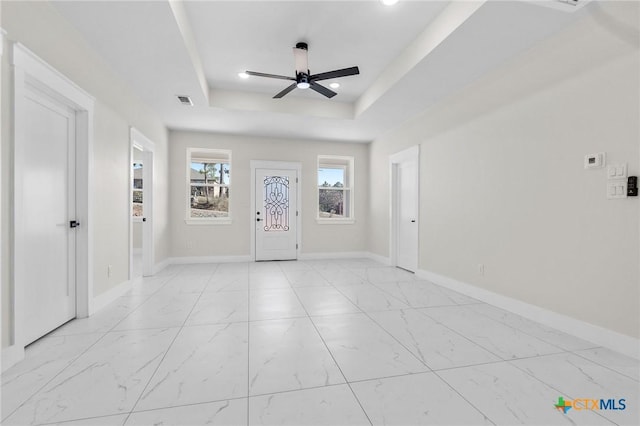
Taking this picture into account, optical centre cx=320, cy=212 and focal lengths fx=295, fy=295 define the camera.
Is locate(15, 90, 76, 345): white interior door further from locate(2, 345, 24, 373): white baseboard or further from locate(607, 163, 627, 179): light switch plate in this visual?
locate(607, 163, 627, 179): light switch plate

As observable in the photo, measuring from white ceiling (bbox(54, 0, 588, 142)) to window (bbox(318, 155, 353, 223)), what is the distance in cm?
214

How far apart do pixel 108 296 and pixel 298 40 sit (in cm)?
359

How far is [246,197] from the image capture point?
20.6 feet

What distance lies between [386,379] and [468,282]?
238cm

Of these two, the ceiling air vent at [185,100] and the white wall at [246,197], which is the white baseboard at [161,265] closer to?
the white wall at [246,197]

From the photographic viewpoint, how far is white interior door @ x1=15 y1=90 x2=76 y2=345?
222 centimetres

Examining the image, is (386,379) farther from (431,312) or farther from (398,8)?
(398,8)

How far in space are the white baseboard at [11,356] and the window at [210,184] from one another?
163 inches

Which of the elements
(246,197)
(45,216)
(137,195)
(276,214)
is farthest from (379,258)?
(137,195)

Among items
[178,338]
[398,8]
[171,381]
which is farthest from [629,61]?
[178,338]

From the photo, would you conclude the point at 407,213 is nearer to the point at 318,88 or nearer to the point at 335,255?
the point at 335,255

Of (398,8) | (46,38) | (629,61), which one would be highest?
(398,8)

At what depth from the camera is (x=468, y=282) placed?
3695 mm

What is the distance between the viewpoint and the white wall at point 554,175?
2195 mm
